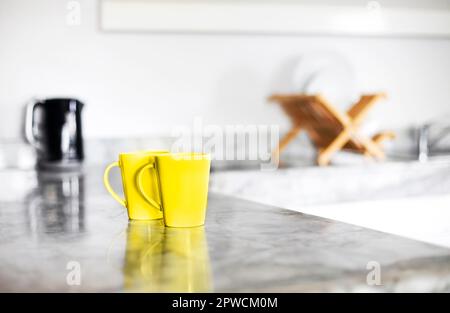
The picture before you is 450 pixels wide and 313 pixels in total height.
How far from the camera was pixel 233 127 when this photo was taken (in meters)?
2.00

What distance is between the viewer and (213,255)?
20.3 inches

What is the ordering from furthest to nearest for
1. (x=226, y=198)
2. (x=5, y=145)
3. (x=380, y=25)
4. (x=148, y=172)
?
(x=380, y=25) < (x=5, y=145) < (x=226, y=198) < (x=148, y=172)

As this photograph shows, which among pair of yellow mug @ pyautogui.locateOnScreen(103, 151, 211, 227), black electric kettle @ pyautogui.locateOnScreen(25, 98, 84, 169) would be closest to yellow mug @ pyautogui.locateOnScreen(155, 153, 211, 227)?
pair of yellow mug @ pyautogui.locateOnScreen(103, 151, 211, 227)

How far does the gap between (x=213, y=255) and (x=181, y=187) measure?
14cm

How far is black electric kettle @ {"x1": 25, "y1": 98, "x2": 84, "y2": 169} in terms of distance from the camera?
163 centimetres

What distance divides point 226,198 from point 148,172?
26cm

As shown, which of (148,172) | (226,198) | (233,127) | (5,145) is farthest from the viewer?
(233,127)

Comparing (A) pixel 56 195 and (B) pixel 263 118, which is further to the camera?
(B) pixel 263 118

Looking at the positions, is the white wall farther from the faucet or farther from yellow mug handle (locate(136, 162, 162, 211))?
yellow mug handle (locate(136, 162, 162, 211))

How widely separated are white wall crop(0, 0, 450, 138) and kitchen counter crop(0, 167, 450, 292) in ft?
3.71

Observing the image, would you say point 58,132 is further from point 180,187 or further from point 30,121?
point 180,187

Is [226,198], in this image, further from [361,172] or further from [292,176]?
[361,172]

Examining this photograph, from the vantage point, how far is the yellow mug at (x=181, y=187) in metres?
0.64
